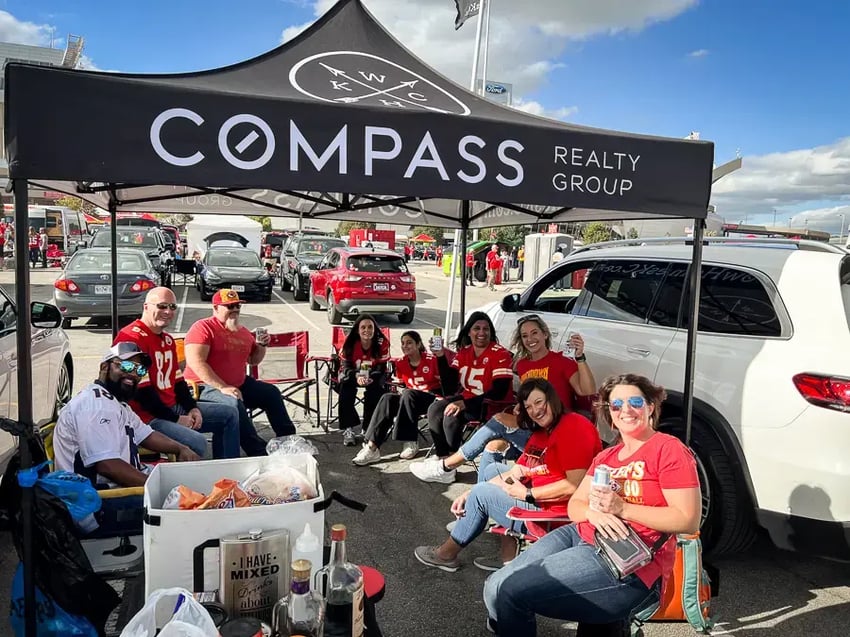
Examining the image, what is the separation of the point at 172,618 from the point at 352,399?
3.70m

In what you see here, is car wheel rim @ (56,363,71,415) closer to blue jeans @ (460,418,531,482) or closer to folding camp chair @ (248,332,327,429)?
folding camp chair @ (248,332,327,429)

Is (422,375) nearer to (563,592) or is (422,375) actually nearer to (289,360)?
(289,360)

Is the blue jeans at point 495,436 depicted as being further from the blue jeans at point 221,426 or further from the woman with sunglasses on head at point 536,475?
the blue jeans at point 221,426

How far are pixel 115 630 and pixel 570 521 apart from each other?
1.94 meters

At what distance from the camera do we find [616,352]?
167 inches

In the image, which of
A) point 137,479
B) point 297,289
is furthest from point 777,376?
point 297,289

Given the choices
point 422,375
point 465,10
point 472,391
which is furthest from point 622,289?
point 465,10

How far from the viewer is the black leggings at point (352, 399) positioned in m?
5.36

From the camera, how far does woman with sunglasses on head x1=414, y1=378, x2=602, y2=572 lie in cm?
296

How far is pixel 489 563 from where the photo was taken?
345 cm

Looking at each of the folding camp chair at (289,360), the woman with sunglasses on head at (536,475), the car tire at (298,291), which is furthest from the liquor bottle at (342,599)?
the car tire at (298,291)

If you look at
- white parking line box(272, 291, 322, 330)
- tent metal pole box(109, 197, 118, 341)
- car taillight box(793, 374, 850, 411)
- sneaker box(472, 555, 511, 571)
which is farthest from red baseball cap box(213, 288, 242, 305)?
white parking line box(272, 291, 322, 330)

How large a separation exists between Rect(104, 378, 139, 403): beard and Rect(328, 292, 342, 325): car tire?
356 inches

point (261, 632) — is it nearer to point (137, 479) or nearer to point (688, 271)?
point (137, 479)
